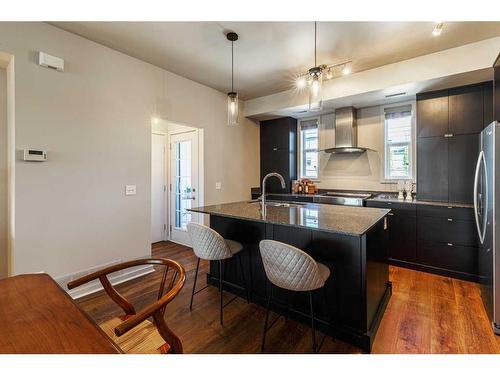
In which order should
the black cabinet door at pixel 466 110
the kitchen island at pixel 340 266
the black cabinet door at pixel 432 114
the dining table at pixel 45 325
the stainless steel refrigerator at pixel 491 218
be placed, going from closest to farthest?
the dining table at pixel 45 325
the kitchen island at pixel 340 266
the stainless steel refrigerator at pixel 491 218
the black cabinet door at pixel 466 110
the black cabinet door at pixel 432 114

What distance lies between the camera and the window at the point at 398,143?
3.86 m

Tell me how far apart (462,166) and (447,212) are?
2.15 ft

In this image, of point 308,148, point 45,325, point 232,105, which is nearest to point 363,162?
point 308,148

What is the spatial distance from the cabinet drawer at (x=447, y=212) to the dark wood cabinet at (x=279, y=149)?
2275mm

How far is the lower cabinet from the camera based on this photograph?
2.90 m

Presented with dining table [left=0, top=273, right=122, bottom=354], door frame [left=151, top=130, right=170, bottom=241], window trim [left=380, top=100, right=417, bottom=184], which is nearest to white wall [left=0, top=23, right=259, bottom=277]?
door frame [left=151, top=130, right=170, bottom=241]

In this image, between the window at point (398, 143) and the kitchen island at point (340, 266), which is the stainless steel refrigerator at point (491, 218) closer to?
the kitchen island at point (340, 266)

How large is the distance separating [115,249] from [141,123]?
161 cm

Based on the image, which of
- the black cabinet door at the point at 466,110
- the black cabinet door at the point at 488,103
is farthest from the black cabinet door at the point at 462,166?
the black cabinet door at the point at 488,103

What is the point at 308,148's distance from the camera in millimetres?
4879
